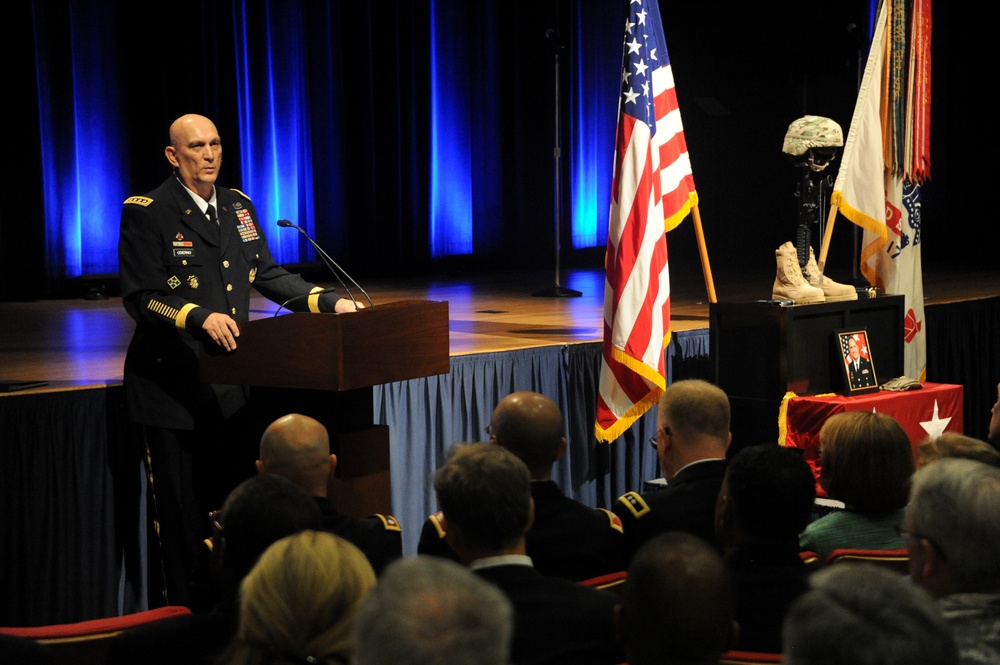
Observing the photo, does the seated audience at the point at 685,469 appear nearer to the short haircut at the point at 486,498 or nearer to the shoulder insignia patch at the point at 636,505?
the shoulder insignia patch at the point at 636,505

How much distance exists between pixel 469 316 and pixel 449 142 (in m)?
4.30

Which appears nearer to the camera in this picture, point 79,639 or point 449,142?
point 79,639

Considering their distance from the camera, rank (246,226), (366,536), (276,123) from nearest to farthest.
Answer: (366,536) → (246,226) → (276,123)

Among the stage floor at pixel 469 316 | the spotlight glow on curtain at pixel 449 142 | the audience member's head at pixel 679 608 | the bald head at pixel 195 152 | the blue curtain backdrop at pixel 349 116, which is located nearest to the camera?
the audience member's head at pixel 679 608

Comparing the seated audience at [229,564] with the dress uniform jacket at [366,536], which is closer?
the seated audience at [229,564]

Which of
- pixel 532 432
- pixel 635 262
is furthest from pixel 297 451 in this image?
pixel 635 262

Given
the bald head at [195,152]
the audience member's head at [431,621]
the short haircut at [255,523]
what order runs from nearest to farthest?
the audience member's head at [431,621]
the short haircut at [255,523]
the bald head at [195,152]

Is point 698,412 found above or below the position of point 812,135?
below

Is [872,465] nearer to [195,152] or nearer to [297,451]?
[297,451]

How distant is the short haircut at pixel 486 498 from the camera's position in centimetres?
228

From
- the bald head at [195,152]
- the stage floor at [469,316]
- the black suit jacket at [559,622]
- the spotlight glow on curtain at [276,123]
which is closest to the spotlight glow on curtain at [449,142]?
the stage floor at [469,316]

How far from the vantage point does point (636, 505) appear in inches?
118

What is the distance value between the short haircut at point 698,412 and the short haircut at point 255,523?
131 centimetres

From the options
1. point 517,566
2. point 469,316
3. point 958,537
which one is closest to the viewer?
point 958,537
